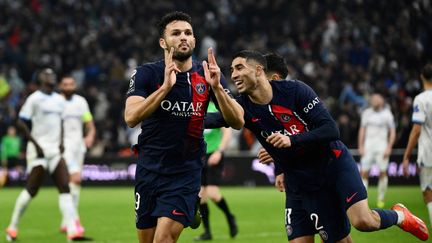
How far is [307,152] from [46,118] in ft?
22.0

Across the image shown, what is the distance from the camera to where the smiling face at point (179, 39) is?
7.80 metres

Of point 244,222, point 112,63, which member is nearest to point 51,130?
point 244,222

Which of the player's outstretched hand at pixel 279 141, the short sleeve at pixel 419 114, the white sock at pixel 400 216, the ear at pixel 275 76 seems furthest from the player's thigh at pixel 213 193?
the player's outstretched hand at pixel 279 141

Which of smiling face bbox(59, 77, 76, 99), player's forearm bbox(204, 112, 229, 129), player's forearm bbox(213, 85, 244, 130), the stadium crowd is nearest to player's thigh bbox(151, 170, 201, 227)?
player's forearm bbox(204, 112, 229, 129)

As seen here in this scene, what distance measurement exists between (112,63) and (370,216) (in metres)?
23.1

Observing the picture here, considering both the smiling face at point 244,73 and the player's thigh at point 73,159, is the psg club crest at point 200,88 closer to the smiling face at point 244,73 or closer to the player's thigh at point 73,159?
the smiling face at point 244,73

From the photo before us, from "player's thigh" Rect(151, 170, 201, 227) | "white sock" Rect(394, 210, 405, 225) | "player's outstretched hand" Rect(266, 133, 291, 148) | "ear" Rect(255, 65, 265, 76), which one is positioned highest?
"ear" Rect(255, 65, 265, 76)

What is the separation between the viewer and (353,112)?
1020 inches

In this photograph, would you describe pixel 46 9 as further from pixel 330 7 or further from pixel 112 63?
pixel 330 7

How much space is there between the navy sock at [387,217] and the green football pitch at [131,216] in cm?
375

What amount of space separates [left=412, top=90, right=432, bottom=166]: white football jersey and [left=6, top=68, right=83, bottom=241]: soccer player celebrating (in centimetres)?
529

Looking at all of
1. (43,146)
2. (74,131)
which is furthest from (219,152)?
(74,131)

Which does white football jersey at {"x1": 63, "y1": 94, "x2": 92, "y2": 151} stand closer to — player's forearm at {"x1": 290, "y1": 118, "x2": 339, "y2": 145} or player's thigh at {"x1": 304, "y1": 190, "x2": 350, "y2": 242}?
player's thigh at {"x1": 304, "y1": 190, "x2": 350, "y2": 242}

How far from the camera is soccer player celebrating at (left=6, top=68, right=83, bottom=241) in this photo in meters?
13.1
